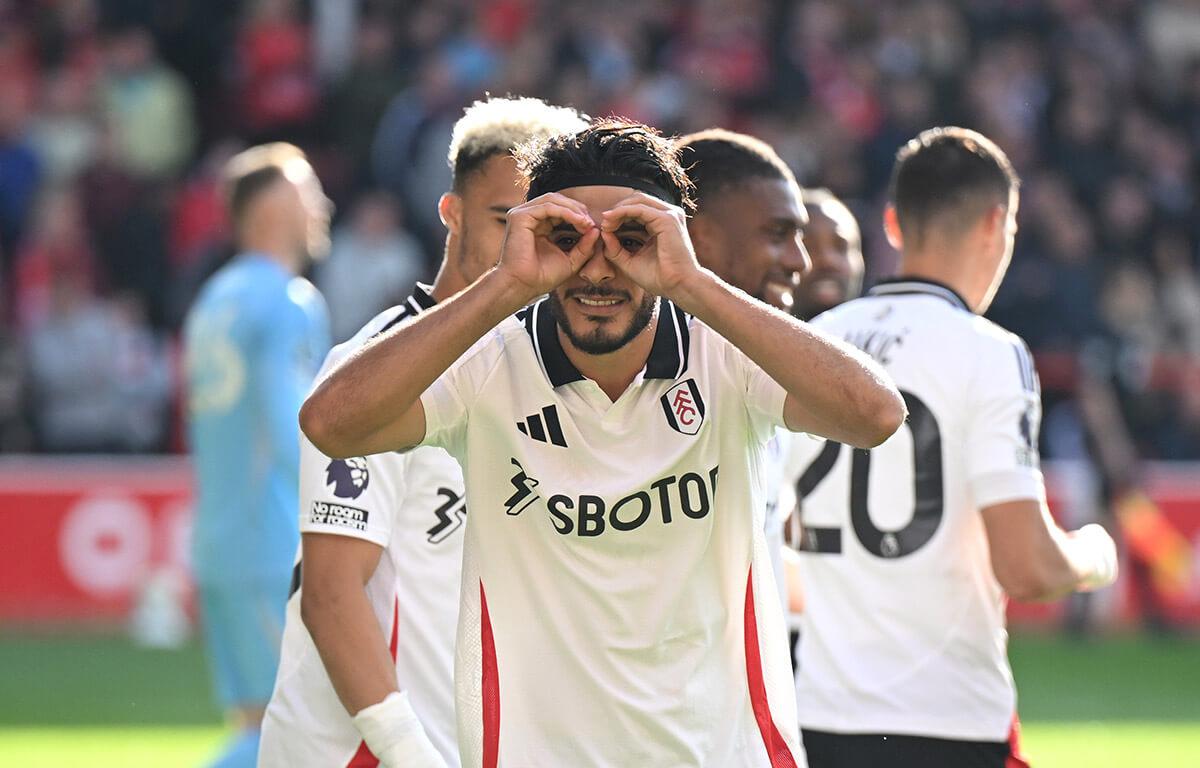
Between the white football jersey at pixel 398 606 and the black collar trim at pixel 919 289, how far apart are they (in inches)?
59.5

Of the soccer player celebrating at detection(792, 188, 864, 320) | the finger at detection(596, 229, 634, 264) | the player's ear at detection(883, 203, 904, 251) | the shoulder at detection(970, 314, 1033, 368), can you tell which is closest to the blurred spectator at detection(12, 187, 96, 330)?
the soccer player celebrating at detection(792, 188, 864, 320)

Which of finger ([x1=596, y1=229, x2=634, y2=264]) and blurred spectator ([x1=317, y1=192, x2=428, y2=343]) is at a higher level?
blurred spectator ([x1=317, y1=192, x2=428, y2=343])

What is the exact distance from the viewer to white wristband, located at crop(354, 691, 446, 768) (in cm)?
389

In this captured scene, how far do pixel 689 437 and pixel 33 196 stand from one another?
1338 cm

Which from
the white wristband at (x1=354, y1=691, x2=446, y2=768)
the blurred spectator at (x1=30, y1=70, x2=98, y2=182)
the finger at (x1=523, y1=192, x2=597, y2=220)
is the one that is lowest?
the white wristband at (x1=354, y1=691, x2=446, y2=768)

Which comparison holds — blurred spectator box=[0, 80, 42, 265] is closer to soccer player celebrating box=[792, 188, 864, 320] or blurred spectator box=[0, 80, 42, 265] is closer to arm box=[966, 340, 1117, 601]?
soccer player celebrating box=[792, 188, 864, 320]

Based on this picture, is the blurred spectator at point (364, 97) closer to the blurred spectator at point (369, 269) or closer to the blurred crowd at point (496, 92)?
the blurred crowd at point (496, 92)

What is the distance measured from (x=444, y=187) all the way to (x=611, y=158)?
1183 cm

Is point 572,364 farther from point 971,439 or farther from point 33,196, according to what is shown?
point 33,196

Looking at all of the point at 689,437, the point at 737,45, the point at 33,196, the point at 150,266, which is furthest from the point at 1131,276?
the point at 689,437

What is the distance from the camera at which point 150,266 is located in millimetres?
15500

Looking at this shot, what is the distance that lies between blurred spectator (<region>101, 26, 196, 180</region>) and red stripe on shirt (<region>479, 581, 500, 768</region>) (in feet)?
43.6

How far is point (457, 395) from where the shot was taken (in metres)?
3.70

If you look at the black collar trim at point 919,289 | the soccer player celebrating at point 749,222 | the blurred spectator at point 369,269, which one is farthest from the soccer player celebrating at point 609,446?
the blurred spectator at point 369,269
